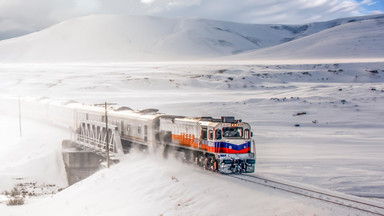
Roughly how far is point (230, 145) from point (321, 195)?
6224 millimetres

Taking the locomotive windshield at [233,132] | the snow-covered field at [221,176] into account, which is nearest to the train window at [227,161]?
the snow-covered field at [221,176]

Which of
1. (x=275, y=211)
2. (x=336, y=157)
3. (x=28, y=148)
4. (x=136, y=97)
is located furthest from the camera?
(x=136, y=97)

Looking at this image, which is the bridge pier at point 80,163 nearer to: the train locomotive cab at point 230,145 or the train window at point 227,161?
the train locomotive cab at point 230,145

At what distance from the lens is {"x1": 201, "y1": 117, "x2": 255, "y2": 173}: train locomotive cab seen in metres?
24.8

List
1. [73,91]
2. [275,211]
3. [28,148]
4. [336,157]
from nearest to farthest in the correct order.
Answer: [275,211] → [336,157] → [28,148] → [73,91]

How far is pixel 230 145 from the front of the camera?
24.9 m

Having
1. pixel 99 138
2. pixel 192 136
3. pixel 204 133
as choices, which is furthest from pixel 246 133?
pixel 99 138

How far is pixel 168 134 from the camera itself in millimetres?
30688

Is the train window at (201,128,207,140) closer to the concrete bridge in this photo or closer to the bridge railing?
the bridge railing

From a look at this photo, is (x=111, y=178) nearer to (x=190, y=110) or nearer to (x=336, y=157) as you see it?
(x=336, y=157)

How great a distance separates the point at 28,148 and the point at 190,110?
2239 centimetres

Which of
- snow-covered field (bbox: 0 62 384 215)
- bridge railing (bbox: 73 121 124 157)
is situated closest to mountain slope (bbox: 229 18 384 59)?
snow-covered field (bbox: 0 62 384 215)

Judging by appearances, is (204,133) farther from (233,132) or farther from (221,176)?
(221,176)

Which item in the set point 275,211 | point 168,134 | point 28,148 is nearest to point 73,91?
point 28,148
